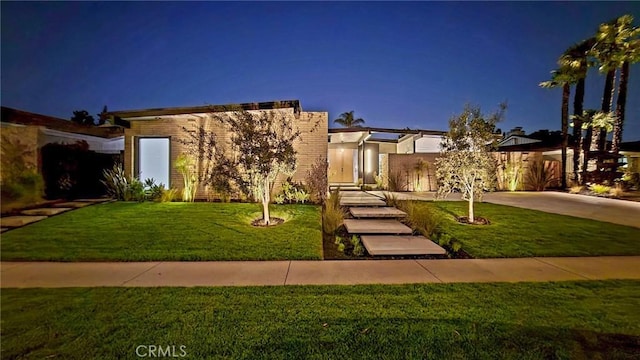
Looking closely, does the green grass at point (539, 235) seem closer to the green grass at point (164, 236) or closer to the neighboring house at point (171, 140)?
the green grass at point (164, 236)

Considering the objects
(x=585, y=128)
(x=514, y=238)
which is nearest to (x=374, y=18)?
(x=514, y=238)

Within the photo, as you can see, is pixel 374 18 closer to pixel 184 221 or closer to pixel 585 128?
pixel 184 221

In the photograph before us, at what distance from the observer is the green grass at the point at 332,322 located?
233 cm

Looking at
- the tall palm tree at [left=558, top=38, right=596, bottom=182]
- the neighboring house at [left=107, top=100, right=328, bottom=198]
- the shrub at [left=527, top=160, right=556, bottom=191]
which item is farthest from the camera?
the tall palm tree at [left=558, top=38, right=596, bottom=182]

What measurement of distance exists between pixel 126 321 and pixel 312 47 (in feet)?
43.8

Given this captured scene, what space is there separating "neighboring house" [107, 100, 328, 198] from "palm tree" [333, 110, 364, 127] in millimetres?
25263

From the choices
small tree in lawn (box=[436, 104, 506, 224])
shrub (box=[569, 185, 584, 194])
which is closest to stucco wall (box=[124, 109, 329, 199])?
small tree in lawn (box=[436, 104, 506, 224])

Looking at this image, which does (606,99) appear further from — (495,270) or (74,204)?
(74,204)

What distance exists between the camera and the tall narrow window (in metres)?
11.0

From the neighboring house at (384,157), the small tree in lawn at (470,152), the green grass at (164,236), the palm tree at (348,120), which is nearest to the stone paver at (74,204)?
the green grass at (164,236)

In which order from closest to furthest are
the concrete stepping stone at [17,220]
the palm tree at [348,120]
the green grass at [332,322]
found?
the green grass at [332,322] < the concrete stepping stone at [17,220] < the palm tree at [348,120]

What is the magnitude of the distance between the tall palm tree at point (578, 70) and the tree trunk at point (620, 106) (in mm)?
1473

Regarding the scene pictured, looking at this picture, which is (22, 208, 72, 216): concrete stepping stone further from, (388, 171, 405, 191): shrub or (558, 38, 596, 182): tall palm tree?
(558, 38, 596, 182): tall palm tree

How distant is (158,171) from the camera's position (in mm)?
11000
